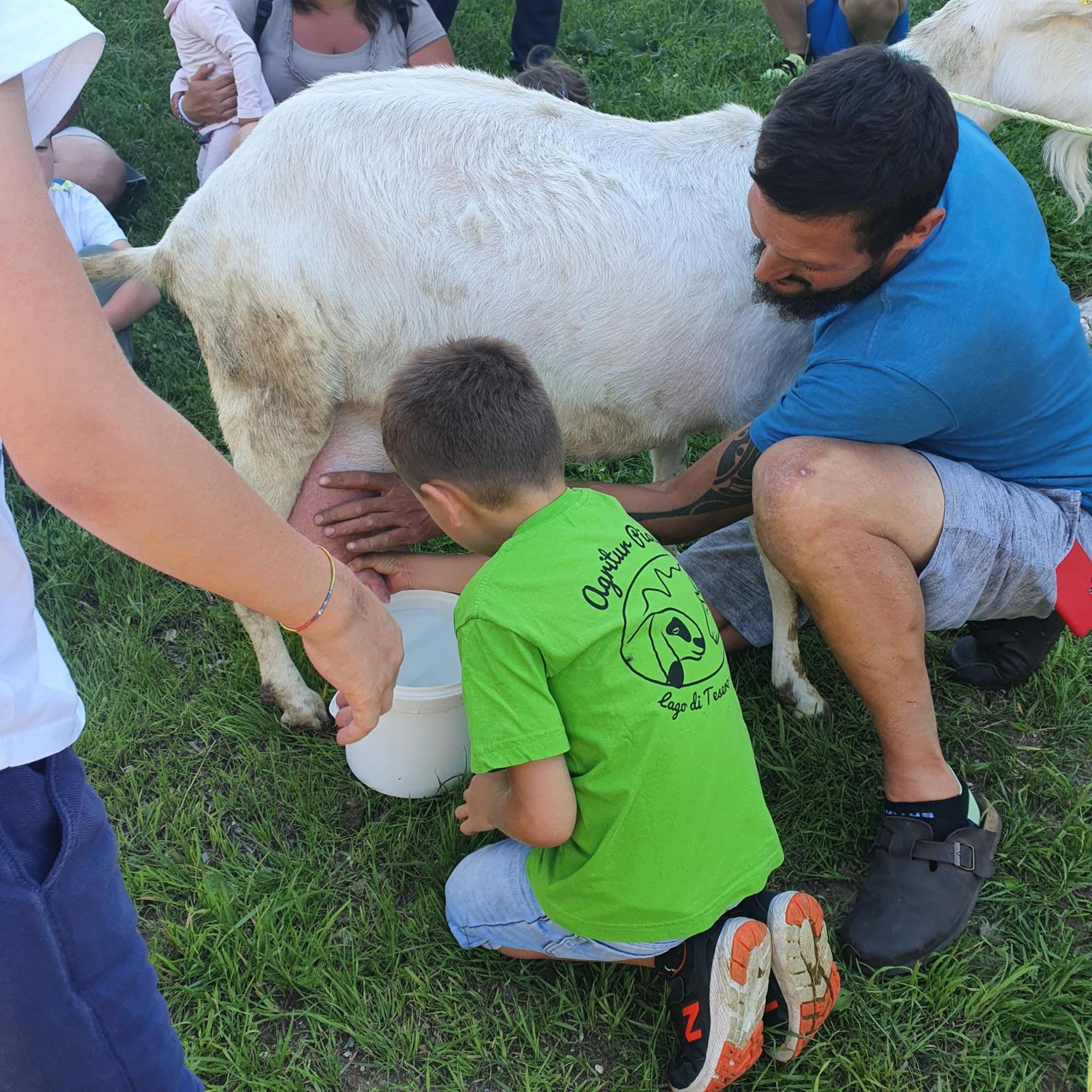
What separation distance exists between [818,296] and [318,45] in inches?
112

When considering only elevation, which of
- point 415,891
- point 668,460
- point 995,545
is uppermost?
point 995,545

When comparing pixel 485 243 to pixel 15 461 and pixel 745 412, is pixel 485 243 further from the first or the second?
pixel 15 461

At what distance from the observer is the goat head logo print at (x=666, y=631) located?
5.89 feet

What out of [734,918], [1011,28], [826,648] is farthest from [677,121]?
[734,918]

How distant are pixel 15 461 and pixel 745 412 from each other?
2182 mm

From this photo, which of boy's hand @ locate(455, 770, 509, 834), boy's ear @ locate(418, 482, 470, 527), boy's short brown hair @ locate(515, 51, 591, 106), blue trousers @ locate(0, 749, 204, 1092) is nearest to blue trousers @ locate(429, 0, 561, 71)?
boy's short brown hair @ locate(515, 51, 591, 106)

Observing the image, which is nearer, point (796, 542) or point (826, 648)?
point (796, 542)

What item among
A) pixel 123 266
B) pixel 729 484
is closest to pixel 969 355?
pixel 729 484

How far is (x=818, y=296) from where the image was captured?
2.32m

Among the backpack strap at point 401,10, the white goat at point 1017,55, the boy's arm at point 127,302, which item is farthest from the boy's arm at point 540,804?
the backpack strap at point 401,10

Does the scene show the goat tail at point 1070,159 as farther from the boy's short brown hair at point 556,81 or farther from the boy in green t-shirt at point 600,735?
the boy in green t-shirt at point 600,735

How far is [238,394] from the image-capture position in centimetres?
262

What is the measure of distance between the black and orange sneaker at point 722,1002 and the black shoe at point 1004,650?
1292mm

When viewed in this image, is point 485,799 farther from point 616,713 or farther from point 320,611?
point 320,611
